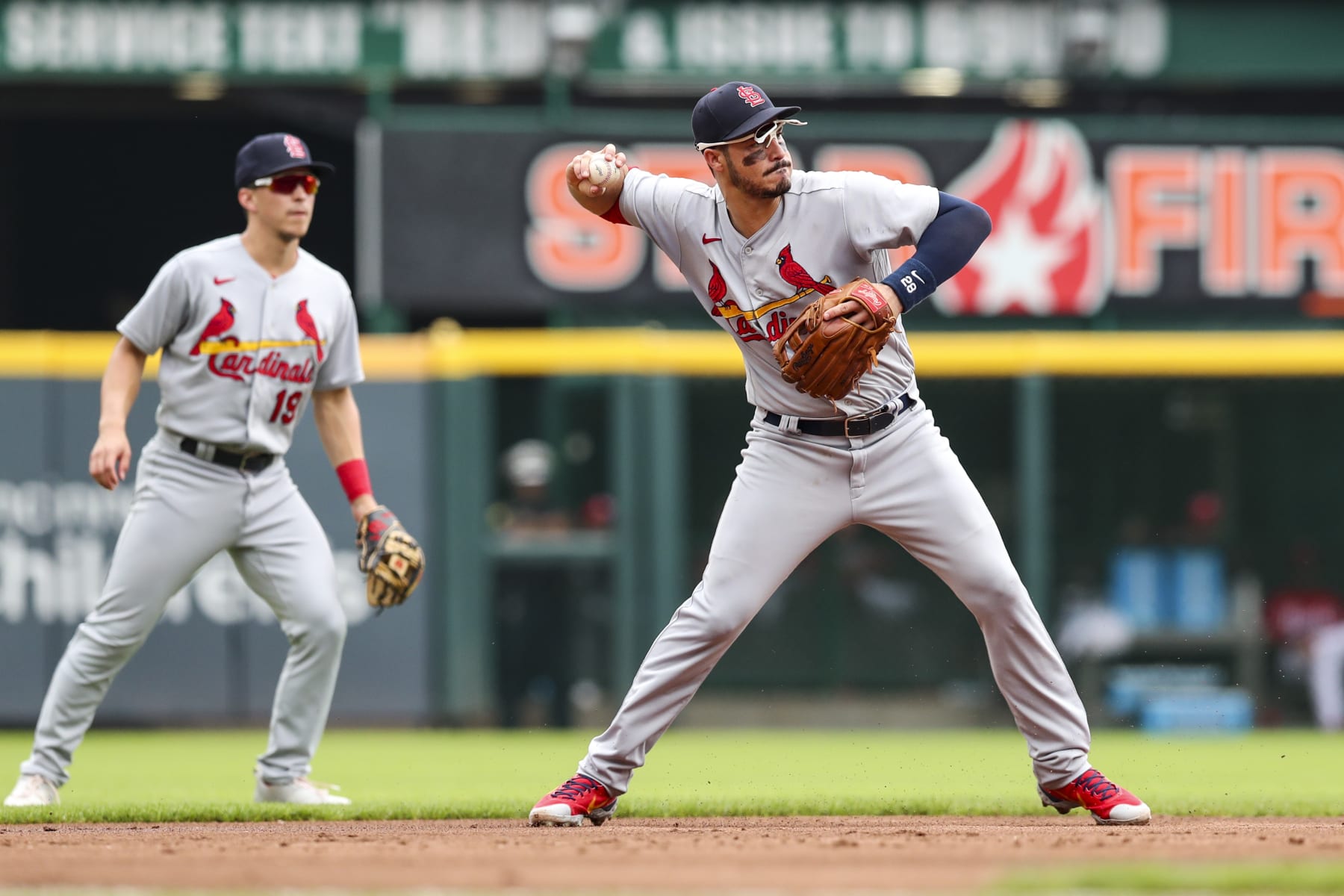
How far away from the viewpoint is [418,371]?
377 inches

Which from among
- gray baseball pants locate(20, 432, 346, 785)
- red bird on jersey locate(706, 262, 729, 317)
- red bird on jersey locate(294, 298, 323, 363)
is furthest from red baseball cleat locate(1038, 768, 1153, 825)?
red bird on jersey locate(294, 298, 323, 363)

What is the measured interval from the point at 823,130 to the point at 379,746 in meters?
4.48

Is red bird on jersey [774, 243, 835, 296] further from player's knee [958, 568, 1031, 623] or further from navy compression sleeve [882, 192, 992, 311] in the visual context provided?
player's knee [958, 568, 1031, 623]

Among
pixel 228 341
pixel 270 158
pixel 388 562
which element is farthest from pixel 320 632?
pixel 270 158

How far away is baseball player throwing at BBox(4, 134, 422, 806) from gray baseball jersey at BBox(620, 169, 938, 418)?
3.97ft

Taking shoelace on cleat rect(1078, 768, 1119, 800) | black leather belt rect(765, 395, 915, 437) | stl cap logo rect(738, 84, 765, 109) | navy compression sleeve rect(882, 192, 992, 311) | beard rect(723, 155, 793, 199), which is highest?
stl cap logo rect(738, 84, 765, 109)

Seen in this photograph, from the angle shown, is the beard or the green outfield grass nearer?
the beard

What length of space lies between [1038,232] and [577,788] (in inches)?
261

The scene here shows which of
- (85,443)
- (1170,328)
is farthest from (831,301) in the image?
(1170,328)

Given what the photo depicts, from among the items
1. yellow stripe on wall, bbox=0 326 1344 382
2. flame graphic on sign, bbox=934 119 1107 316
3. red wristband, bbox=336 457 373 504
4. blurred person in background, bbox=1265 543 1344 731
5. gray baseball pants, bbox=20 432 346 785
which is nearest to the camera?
gray baseball pants, bbox=20 432 346 785

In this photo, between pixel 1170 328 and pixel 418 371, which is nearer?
pixel 418 371

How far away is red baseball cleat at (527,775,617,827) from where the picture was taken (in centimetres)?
453

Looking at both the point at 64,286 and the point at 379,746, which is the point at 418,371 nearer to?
the point at 379,746

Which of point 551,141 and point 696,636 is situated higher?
point 551,141
